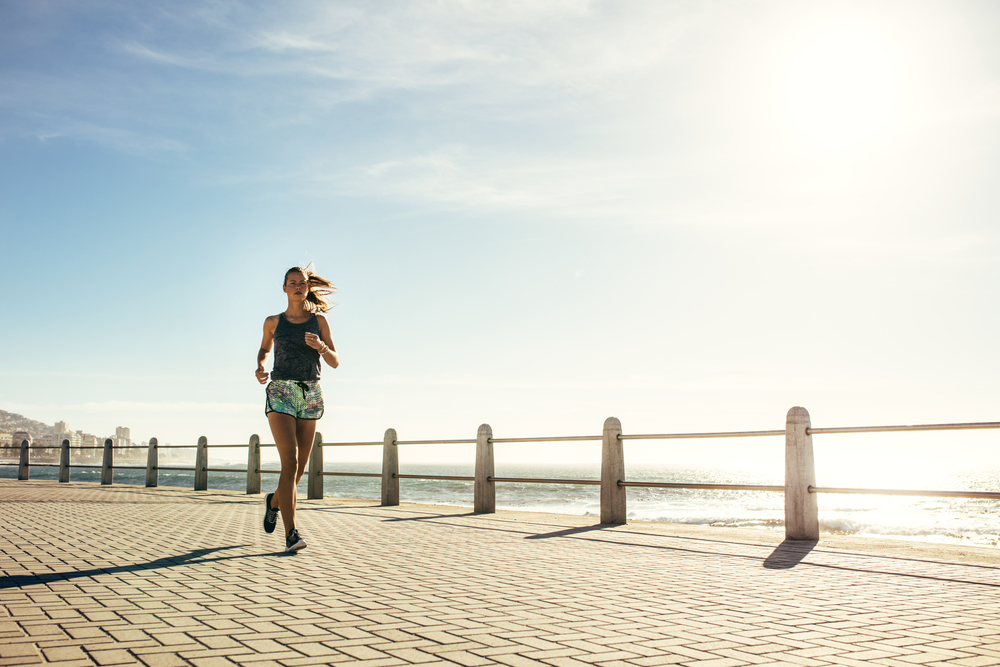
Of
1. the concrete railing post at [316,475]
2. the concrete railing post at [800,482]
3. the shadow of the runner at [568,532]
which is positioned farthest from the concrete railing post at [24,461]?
the concrete railing post at [800,482]

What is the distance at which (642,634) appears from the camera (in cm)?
324

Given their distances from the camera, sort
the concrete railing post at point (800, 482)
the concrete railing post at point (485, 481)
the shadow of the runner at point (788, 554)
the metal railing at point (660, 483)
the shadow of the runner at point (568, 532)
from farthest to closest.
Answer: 1. the concrete railing post at point (485, 481)
2. the shadow of the runner at point (568, 532)
3. the concrete railing post at point (800, 482)
4. the metal railing at point (660, 483)
5. the shadow of the runner at point (788, 554)

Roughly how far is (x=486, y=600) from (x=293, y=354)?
2860 millimetres

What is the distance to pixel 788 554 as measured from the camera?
20.0 feet

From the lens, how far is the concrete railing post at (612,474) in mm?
8906

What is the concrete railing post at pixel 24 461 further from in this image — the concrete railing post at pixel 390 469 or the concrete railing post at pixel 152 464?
the concrete railing post at pixel 390 469

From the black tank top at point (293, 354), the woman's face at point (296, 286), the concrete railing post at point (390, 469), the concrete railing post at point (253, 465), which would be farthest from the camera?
the concrete railing post at point (253, 465)

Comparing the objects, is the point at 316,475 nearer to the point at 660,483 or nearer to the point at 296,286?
the point at 660,483

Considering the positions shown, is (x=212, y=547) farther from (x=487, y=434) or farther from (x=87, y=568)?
(x=487, y=434)

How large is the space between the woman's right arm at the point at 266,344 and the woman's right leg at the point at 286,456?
45 cm

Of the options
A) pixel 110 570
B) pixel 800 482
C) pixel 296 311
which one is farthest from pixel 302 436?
pixel 800 482

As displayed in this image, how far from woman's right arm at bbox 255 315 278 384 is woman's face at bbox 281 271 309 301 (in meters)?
0.27

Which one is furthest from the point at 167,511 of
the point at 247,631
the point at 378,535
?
the point at 247,631

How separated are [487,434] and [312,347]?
504cm
